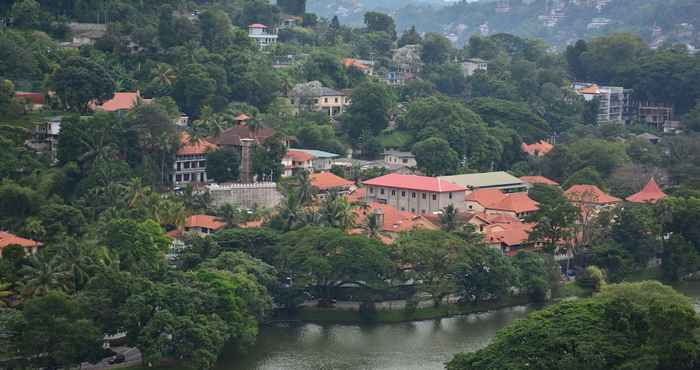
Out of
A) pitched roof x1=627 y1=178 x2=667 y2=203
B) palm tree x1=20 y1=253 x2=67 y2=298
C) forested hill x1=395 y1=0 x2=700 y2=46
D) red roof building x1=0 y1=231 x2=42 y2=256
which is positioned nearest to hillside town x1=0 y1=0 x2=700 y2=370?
palm tree x1=20 y1=253 x2=67 y2=298

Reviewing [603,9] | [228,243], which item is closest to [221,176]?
[228,243]

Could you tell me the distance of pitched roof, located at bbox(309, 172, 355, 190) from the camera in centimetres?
4805

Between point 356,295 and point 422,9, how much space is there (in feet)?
422

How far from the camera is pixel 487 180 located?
51.2 m

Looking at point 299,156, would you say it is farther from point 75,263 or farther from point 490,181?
point 75,263

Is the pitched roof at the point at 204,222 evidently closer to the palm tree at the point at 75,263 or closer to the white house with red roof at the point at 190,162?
the white house with red roof at the point at 190,162

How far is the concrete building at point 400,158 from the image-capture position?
5438 centimetres

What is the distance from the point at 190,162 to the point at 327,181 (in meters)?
5.12

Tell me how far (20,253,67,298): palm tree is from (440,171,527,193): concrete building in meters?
19.9

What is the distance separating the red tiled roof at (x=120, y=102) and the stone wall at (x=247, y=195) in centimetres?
525

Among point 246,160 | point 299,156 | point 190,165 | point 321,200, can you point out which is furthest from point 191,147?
point 321,200

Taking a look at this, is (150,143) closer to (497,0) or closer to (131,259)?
(131,259)

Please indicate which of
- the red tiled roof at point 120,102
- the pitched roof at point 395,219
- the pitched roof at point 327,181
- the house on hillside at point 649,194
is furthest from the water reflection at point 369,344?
the red tiled roof at point 120,102

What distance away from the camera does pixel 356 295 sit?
38281 millimetres
